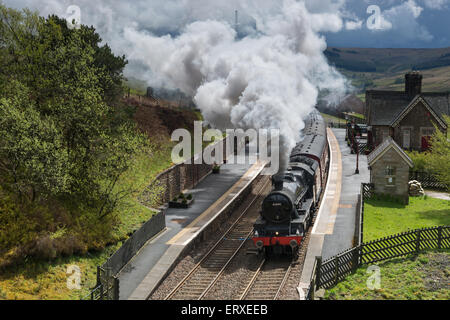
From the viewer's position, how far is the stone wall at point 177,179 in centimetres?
3212

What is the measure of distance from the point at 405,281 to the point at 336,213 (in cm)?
1019

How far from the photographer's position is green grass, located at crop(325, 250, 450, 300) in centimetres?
1742

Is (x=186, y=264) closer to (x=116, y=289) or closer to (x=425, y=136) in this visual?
(x=116, y=289)

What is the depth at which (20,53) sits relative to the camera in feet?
78.6

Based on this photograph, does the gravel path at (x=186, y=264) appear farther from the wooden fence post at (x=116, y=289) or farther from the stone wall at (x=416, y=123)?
the stone wall at (x=416, y=123)

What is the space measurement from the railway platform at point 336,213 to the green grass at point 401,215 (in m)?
1.01

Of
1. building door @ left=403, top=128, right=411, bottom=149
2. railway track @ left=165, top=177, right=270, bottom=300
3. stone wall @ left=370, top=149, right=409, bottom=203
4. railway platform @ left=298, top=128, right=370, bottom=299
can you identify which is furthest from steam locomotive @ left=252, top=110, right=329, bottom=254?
building door @ left=403, top=128, right=411, bottom=149

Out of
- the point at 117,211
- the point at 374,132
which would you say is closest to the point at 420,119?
the point at 374,132

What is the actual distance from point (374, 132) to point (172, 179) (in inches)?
894

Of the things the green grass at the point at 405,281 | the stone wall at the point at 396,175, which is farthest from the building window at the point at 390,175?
the green grass at the point at 405,281

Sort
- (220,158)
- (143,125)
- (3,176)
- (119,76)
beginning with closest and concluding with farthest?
(3,176)
(119,76)
(143,125)
(220,158)

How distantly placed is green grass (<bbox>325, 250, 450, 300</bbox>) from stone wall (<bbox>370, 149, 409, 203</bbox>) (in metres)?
10.1

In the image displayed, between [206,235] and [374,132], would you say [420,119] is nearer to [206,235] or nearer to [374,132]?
[374,132]

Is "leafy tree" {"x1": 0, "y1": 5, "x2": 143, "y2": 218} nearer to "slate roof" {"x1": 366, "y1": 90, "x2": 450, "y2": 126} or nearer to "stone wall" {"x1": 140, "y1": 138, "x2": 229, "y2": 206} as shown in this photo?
"stone wall" {"x1": 140, "y1": 138, "x2": 229, "y2": 206}
